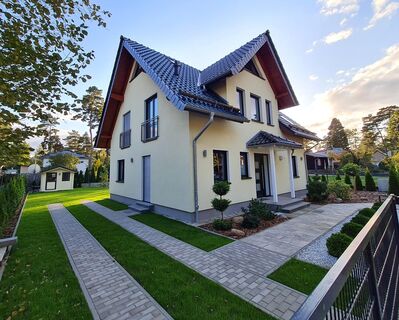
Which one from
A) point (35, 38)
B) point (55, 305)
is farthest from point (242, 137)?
point (55, 305)

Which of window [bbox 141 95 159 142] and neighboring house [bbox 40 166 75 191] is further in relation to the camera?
neighboring house [bbox 40 166 75 191]

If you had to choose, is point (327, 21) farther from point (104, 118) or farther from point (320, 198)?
point (104, 118)

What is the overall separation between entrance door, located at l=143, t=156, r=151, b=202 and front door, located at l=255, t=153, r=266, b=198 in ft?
18.4

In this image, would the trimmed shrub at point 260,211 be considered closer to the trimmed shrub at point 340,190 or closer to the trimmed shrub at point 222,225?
the trimmed shrub at point 222,225

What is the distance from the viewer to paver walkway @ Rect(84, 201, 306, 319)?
303cm

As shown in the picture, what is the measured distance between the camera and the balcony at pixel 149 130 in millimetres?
9859

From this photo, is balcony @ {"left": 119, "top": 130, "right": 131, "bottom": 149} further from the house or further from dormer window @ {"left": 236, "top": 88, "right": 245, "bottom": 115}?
dormer window @ {"left": 236, "top": 88, "right": 245, "bottom": 115}

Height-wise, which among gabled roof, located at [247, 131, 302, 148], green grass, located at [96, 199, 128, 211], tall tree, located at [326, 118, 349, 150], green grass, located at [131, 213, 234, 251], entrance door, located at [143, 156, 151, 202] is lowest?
green grass, located at [131, 213, 234, 251]

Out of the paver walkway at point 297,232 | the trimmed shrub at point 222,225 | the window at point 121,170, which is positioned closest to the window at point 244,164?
the paver walkway at point 297,232

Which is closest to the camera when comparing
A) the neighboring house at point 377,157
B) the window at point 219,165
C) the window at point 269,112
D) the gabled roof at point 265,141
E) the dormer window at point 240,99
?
the window at point 219,165

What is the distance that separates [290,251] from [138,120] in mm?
9675

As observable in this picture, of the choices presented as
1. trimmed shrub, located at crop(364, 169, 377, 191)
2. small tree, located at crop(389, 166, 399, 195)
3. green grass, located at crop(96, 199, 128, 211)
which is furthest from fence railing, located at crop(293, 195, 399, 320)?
trimmed shrub, located at crop(364, 169, 377, 191)

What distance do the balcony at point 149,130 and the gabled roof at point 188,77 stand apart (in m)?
2.25

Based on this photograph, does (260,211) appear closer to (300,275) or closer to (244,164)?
(244,164)
